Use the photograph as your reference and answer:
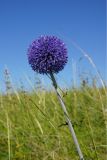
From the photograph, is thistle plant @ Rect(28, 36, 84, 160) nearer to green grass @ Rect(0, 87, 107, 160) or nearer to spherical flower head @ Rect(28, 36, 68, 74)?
spherical flower head @ Rect(28, 36, 68, 74)

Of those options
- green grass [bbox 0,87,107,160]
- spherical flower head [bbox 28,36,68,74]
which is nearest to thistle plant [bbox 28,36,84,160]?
spherical flower head [bbox 28,36,68,74]

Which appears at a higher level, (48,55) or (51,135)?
(48,55)

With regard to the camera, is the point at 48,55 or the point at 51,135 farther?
the point at 51,135

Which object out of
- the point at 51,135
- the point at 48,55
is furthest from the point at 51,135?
the point at 48,55

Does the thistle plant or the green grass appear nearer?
the thistle plant

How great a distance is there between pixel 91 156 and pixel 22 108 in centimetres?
167

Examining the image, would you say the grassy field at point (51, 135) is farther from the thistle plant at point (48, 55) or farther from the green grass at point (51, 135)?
the thistle plant at point (48, 55)

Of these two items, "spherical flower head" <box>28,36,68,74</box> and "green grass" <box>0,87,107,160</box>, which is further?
"green grass" <box>0,87,107,160</box>

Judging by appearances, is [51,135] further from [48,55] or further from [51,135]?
[48,55]

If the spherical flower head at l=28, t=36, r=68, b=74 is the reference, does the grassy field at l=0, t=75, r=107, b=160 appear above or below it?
below

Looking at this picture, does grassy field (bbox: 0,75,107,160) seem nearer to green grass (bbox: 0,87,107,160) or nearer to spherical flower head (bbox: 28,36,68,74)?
green grass (bbox: 0,87,107,160)

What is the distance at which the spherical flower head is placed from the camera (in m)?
1.94

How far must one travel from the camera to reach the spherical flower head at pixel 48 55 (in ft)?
6.37

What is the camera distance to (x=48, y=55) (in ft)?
6.65
